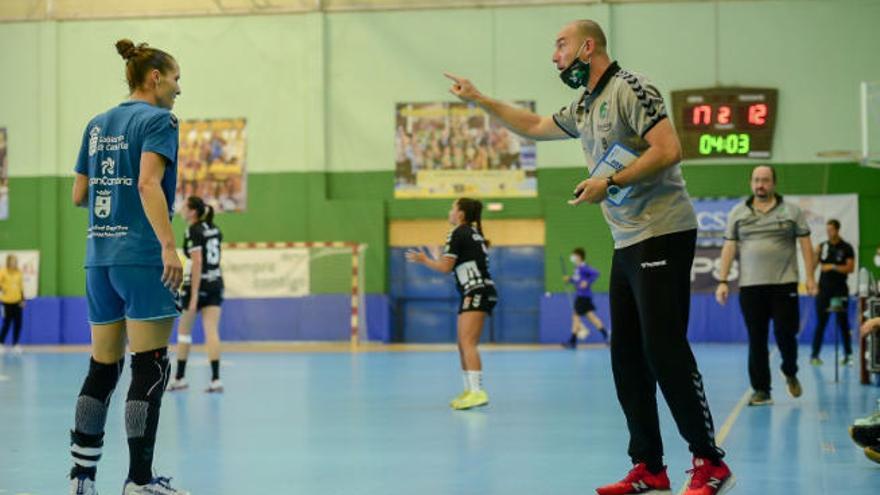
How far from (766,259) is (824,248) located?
680 centimetres

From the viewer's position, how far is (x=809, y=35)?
944 inches

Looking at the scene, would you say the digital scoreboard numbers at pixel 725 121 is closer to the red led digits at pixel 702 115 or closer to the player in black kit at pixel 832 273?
the red led digits at pixel 702 115

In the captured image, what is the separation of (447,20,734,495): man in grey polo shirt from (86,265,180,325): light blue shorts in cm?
185

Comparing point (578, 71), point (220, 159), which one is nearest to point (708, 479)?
point (578, 71)

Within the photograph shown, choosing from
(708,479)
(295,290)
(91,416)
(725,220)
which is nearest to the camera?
(708,479)

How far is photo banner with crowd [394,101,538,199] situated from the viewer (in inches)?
973

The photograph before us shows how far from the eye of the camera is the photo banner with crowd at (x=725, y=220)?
23.8 meters

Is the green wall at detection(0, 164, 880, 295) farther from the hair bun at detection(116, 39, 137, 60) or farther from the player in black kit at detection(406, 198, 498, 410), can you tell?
the hair bun at detection(116, 39, 137, 60)

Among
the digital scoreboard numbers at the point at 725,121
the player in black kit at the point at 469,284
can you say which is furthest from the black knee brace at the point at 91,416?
the digital scoreboard numbers at the point at 725,121

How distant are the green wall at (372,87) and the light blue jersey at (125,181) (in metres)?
19.5

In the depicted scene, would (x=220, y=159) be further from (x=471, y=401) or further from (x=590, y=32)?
(x=590, y=32)

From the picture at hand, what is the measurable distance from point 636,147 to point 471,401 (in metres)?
5.34

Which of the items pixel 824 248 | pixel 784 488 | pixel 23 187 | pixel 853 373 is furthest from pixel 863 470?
pixel 23 187

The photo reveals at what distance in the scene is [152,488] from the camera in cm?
530
